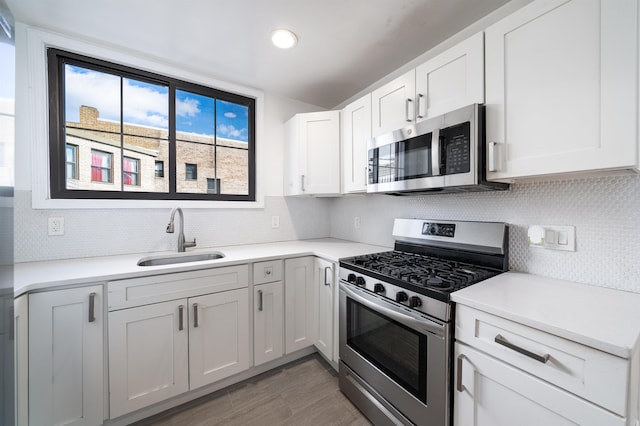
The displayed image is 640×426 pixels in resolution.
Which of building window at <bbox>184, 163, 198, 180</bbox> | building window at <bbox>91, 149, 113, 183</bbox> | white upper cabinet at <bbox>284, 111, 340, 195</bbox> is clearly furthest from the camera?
building window at <bbox>184, 163, 198, 180</bbox>

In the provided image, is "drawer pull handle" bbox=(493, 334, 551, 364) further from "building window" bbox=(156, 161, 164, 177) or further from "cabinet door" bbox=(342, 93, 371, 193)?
"building window" bbox=(156, 161, 164, 177)

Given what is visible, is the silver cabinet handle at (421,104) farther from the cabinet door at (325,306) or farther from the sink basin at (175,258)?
the sink basin at (175,258)

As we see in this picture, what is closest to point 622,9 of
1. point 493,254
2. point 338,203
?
point 493,254

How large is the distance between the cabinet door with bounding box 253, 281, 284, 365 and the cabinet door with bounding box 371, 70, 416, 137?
1.41 m

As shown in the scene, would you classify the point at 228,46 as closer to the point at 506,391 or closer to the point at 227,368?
the point at 227,368

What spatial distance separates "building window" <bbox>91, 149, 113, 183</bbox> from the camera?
1858mm

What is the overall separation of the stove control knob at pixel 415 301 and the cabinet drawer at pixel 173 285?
1.12 metres

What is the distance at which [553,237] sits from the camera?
1.28 metres

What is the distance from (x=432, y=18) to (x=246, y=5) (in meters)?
1.13

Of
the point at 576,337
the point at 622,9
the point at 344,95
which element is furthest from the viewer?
the point at 344,95

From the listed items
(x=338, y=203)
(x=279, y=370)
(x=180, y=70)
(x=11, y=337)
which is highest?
(x=180, y=70)

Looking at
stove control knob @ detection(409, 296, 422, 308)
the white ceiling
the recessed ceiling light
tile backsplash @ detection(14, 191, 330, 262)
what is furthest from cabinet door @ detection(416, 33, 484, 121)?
tile backsplash @ detection(14, 191, 330, 262)

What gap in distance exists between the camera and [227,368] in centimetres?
169

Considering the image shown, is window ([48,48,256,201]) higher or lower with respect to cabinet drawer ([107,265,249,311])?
higher
